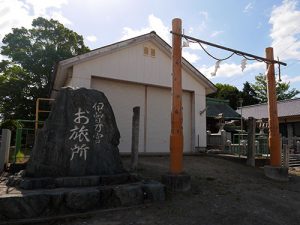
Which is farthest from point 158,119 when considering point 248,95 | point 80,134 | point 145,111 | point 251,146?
point 248,95

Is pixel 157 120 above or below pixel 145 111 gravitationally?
below

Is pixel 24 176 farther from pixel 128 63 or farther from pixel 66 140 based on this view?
pixel 128 63

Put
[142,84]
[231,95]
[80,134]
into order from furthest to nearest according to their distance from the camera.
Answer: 1. [231,95]
2. [142,84]
3. [80,134]

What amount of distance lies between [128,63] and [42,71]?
1555cm

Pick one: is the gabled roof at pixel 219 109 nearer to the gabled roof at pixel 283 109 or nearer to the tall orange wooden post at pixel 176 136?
the gabled roof at pixel 283 109

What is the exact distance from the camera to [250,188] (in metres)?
8.24

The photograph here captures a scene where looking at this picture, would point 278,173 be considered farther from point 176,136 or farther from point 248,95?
point 248,95

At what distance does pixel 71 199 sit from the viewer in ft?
17.8

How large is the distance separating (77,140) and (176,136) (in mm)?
2785

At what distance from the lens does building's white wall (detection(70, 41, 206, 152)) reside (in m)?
12.5

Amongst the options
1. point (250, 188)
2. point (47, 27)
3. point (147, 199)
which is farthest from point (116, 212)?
point (47, 27)

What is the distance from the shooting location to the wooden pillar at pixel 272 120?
10.2 meters

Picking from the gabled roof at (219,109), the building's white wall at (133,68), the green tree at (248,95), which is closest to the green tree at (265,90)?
the green tree at (248,95)

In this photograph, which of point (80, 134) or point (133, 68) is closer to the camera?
point (80, 134)
